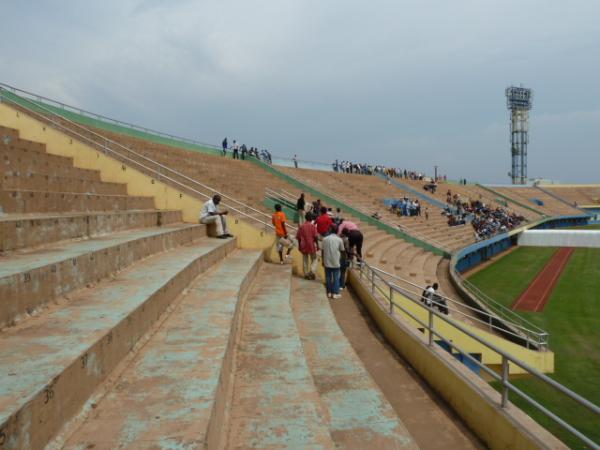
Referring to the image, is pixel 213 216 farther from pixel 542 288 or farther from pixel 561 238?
pixel 561 238

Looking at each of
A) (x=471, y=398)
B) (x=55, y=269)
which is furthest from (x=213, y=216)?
(x=471, y=398)

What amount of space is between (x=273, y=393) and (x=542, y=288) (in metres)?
21.0

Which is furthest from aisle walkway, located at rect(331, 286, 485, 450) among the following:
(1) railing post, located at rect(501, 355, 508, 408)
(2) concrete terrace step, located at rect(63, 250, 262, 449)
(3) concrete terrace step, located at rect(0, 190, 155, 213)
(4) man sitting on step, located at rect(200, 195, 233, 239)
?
(3) concrete terrace step, located at rect(0, 190, 155, 213)

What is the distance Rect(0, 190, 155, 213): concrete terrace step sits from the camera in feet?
20.4

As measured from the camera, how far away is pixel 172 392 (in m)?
3.36

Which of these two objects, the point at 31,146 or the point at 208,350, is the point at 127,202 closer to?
the point at 31,146

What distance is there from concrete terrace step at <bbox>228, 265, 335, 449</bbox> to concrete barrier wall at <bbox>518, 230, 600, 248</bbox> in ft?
125

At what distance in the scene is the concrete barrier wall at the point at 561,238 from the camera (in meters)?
37.4

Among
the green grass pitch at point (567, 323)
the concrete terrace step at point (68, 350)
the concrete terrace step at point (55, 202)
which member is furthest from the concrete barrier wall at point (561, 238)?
the concrete terrace step at point (68, 350)

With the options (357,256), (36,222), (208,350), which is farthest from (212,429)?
(357,256)

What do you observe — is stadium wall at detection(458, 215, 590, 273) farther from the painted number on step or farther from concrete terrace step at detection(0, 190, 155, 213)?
the painted number on step

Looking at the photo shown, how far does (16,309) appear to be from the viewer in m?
3.70

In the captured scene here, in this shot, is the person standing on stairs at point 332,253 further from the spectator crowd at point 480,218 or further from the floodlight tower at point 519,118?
the floodlight tower at point 519,118

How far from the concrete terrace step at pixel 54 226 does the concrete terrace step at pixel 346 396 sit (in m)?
3.59
